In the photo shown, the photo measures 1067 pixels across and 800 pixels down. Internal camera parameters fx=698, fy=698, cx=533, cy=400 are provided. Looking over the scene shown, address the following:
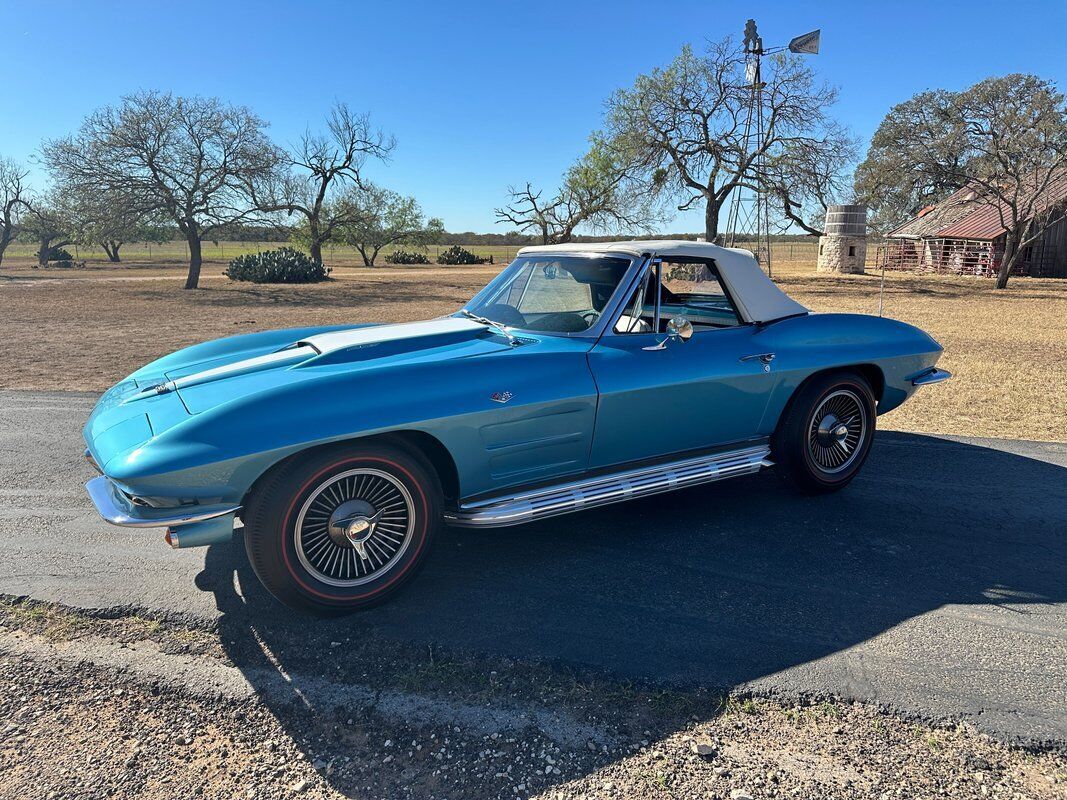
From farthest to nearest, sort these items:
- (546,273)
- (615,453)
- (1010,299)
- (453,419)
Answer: (1010,299) < (546,273) < (615,453) < (453,419)

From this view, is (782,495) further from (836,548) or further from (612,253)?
(612,253)

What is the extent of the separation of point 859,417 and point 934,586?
155 centimetres

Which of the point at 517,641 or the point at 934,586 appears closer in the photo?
the point at 517,641

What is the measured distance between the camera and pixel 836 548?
12.9 ft

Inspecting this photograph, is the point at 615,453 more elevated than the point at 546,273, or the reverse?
the point at 546,273

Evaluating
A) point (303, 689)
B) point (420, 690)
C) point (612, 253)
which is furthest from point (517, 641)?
point (612, 253)

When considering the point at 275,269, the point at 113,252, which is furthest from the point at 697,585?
the point at 113,252

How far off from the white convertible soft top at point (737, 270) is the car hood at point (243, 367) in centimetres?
93

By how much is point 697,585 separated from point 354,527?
1706 mm

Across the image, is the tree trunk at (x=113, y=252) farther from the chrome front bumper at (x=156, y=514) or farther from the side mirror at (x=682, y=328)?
the side mirror at (x=682, y=328)

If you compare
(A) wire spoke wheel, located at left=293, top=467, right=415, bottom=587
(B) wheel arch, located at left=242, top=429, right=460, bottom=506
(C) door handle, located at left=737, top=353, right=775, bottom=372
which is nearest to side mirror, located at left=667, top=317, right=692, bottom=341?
(C) door handle, located at left=737, top=353, right=775, bottom=372

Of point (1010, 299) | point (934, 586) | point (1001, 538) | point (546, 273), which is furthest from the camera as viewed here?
point (1010, 299)

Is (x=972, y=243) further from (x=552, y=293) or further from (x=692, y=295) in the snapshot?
(x=552, y=293)

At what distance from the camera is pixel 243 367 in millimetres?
3648
